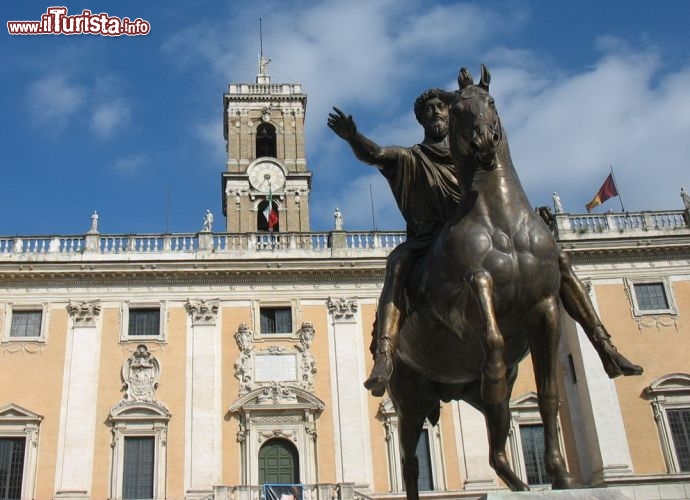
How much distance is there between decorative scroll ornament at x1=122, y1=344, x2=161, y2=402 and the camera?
2692 cm

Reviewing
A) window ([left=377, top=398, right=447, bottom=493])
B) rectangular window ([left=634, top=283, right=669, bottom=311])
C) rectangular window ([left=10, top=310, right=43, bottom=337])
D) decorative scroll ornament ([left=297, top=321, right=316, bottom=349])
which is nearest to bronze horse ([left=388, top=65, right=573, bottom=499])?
window ([left=377, top=398, right=447, bottom=493])

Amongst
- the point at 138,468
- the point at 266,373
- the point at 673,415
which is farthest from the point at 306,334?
the point at 673,415

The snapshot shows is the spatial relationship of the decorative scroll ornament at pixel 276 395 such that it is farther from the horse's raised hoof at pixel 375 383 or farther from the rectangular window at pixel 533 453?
the horse's raised hoof at pixel 375 383

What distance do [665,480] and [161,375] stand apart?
16.8 m

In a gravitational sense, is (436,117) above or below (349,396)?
below

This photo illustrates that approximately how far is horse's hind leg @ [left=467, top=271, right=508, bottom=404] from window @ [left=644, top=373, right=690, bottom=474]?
80.1 feet

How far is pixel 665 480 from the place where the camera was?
26312 millimetres

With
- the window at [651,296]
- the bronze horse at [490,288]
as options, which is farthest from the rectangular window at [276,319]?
the bronze horse at [490,288]

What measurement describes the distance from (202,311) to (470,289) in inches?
942

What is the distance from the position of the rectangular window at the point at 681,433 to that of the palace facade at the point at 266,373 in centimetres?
7

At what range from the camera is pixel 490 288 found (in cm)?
510

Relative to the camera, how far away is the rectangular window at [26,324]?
1089 inches

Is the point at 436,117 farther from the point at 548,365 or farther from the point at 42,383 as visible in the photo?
the point at 42,383

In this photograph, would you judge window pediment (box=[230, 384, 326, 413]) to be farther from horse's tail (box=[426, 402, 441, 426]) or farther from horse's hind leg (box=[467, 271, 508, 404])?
horse's hind leg (box=[467, 271, 508, 404])
